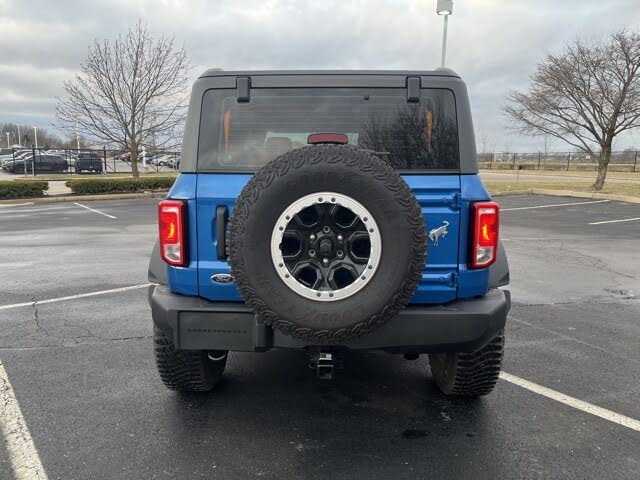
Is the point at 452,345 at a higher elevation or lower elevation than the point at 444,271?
lower

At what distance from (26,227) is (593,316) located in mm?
11983

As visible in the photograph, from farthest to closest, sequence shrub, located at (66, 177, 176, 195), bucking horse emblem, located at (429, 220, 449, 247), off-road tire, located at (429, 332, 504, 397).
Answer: shrub, located at (66, 177, 176, 195), off-road tire, located at (429, 332, 504, 397), bucking horse emblem, located at (429, 220, 449, 247)

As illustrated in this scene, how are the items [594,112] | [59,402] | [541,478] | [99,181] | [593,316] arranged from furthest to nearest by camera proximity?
[99,181] < [594,112] < [593,316] < [59,402] < [541,478]

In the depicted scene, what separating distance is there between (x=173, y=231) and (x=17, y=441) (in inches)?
59.0

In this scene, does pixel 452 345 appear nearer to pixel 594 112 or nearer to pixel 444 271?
pixel 444 271

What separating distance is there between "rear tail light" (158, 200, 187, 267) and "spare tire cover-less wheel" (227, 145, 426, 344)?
44cm

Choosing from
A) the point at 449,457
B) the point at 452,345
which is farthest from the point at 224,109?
the point at 449,457

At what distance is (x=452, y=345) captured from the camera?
2.53 metres

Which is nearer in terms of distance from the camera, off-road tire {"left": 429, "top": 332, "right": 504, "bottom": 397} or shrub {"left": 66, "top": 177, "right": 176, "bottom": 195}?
off-road tire {"left": 429, "top": 332, "right": 504, "bottom": 397}

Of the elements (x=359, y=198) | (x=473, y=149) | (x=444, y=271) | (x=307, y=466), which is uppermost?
(x=473, y=149)

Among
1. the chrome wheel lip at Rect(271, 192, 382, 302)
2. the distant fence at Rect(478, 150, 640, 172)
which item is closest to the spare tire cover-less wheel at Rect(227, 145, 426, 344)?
the chrome wheel lip at Rect(271, 192, 382, 302)

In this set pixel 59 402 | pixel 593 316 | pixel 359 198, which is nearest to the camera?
pixel 359 198

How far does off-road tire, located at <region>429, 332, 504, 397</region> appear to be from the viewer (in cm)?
298

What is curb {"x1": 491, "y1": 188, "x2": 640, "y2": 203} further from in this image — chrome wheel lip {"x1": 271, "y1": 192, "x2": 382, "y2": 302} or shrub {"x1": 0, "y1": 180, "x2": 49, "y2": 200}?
chrome wheel lip {"x1": 271, "y1": 192, "x2": 382, "y2": 302}
